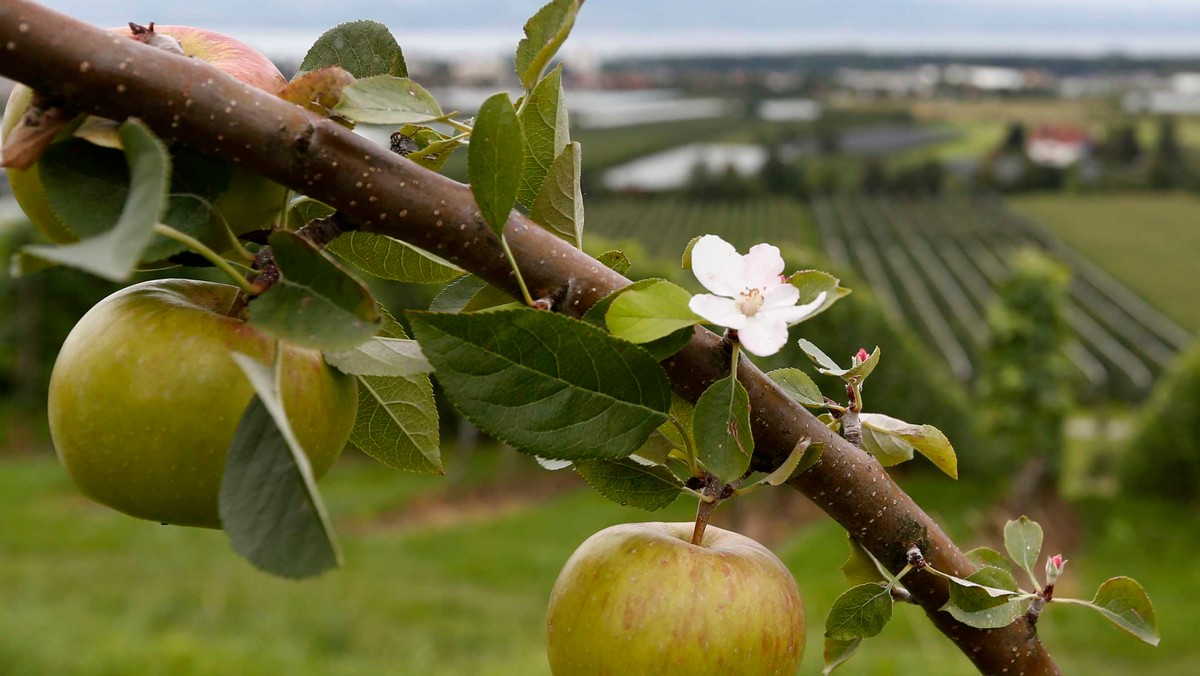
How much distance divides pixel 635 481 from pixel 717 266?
0.15 meters

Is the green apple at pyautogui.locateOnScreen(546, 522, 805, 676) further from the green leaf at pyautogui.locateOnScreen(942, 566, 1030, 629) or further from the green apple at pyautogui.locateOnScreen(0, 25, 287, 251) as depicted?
the green apple at pyautogui.locateOnScreen(0, 25, 287, 251)

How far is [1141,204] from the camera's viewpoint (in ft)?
109

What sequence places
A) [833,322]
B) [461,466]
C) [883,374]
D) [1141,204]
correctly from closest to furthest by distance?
[833,322]
[883,374]
[461,466]
[1141,204]

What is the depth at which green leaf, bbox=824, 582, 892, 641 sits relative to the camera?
62 cm

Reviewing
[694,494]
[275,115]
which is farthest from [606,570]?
[275,115]

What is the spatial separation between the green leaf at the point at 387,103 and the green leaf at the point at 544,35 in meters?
0.07

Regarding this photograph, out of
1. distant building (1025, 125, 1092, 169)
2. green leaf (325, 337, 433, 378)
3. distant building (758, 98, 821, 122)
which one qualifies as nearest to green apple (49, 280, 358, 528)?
green leaf (325, 337, 433, 378)

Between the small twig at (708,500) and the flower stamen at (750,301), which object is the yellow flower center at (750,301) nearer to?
the flower stamen at (750,301)

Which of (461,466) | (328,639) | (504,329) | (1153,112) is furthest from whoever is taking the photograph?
(1153,112)

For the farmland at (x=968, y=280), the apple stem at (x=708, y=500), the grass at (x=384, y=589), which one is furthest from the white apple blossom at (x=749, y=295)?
the farmland at (x=968, y=280)

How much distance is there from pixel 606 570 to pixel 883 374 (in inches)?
404

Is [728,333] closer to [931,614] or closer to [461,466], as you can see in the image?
[931,614]

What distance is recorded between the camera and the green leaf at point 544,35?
532mm

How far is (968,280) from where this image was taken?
26.5 metres
